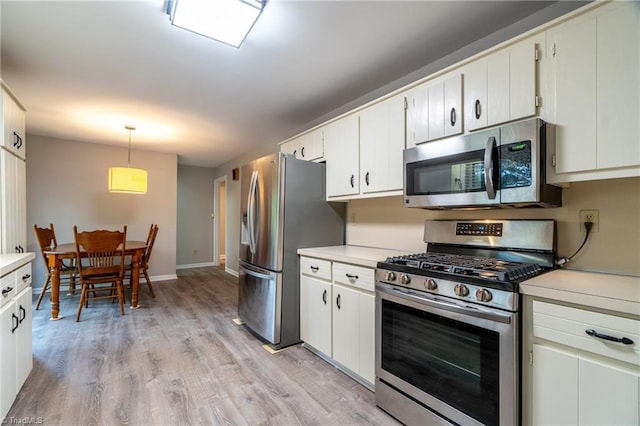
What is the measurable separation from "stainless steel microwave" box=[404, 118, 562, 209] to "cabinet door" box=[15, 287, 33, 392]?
105 inches

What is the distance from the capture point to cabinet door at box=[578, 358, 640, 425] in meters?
1.01

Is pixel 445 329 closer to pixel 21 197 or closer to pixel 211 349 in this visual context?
pixel 211 349

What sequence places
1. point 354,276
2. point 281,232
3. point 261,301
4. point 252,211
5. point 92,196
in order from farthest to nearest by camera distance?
1. point 92,196
2. point 252,211
3. point 261,301
4. point 281,232
5. point 354,276

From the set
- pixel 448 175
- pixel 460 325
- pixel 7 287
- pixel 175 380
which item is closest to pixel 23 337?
pixel 7 287

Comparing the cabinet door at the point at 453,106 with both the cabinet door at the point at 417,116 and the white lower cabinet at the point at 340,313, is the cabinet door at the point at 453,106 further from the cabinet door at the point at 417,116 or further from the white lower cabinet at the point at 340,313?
the white lower cabinet at the point at 340,313

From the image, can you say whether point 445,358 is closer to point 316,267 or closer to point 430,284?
point 430,284

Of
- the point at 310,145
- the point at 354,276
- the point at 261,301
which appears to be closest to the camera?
the point at 354,276

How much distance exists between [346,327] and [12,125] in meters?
3.03

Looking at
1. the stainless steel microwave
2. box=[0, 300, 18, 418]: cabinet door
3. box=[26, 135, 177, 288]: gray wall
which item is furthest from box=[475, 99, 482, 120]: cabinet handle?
box=[26, 135, 177, 288]: gray wall

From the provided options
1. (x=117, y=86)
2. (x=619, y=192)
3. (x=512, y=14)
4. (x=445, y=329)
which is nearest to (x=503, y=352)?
(x=445, y=329)

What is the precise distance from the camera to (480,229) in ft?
6.09

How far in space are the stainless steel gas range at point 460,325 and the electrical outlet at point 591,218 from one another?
0.43 ft

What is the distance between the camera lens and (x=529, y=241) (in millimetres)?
1640

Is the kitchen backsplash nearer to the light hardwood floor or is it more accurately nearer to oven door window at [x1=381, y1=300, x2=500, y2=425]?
oven door window at [x1=381, y1=300, x2=500, y2=425]
